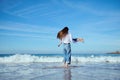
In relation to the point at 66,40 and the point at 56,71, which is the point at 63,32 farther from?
the point at 56,71

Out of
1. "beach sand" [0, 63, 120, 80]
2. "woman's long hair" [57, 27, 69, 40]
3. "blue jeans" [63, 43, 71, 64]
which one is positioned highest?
"woman's long hair" [57, 27, 69, 40]

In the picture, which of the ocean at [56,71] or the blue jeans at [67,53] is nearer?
the ocean at [56,71]

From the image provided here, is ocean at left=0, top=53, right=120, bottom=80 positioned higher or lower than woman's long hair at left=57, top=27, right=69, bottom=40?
lower

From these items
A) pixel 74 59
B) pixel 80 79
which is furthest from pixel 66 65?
pixel 74 59

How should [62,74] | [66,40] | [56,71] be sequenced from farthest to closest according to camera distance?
[66,40], [56,71], [62,74]

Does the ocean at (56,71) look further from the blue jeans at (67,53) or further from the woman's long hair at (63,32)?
the woman's long hair at (63,32)

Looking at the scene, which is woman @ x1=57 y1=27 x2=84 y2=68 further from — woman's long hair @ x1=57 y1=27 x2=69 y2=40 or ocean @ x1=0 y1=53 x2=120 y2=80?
ocean @ x1=0 y1=53 x2=120 y2=80

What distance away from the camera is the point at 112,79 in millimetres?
6988

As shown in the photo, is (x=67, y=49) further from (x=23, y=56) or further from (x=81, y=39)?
(x=23, y=56)

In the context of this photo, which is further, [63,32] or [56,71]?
[63,32]

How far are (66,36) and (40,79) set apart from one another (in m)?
5.95

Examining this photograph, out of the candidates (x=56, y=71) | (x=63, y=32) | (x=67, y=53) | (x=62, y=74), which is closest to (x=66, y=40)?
(x=63, y=32)


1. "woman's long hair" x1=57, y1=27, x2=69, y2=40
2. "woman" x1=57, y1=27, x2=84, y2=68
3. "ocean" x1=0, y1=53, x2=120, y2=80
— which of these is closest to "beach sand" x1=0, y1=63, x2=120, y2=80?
"ocean" x1=0, y1=53, x2=120, y2=80

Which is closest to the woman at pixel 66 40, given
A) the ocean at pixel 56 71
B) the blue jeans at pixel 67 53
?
the blue jeans at pixel 67 53
